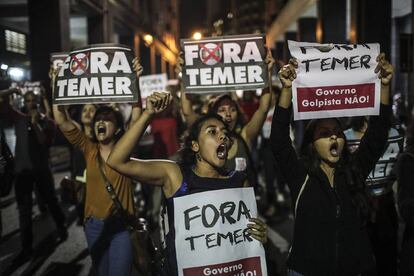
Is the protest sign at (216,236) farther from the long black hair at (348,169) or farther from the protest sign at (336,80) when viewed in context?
the protest sign at (336,80)

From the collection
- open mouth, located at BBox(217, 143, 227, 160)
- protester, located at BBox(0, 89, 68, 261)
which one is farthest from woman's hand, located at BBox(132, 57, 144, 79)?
protester, located at BBox(0, 89, 68, 261)

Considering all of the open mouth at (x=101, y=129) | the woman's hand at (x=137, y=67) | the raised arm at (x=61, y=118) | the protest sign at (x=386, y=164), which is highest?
the woman's hand at (x=137, y=67)

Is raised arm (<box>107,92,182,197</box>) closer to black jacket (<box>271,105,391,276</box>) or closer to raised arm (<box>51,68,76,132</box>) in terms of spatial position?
black jacket (<box>271,105,391,276</box>)

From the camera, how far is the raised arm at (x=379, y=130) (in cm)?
321

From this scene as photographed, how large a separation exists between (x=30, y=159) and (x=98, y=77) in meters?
2.77

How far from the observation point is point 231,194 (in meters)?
2.89

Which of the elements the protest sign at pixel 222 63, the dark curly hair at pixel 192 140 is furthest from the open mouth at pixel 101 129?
the dark curly hair at pixel 192 140

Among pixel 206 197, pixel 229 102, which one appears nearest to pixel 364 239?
pixel 206 197

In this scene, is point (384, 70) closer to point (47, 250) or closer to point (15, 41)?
point (15, 41)

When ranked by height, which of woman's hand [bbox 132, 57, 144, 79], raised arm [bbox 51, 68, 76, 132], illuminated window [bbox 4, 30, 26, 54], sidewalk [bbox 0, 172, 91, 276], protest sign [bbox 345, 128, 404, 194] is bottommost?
sidewalk [bbox 0, 172, 91, 276]

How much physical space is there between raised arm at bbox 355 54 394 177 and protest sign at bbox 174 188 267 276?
938 mm

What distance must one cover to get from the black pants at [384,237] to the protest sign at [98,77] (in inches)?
→ 92.3

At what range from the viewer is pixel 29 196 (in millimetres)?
6148

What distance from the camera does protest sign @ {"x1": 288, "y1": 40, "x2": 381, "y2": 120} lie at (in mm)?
3184
